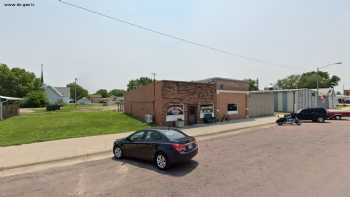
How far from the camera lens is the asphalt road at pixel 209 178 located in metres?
6.43

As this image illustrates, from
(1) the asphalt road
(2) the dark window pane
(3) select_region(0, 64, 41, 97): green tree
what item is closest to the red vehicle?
(2) the dark window pane

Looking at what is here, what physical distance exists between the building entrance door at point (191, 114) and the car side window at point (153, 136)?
577 inches

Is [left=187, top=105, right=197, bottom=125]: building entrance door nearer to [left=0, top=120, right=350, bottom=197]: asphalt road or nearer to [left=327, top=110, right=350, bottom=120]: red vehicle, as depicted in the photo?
[left=0, top=120, right=350, bottom=197]: asphalt road

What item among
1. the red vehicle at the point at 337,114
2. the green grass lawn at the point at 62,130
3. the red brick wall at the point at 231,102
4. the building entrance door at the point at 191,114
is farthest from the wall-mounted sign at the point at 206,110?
the red vehicle at the point at 337,114

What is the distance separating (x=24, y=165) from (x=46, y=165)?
78 centimetres

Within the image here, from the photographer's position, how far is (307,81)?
9375 cm

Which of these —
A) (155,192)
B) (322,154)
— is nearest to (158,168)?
(155,192)

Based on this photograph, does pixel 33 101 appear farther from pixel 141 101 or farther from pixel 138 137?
pixel 138 137

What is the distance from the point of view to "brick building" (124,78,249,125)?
22.5 m

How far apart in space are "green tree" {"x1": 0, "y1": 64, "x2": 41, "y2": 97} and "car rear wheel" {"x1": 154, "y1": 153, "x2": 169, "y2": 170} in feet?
238

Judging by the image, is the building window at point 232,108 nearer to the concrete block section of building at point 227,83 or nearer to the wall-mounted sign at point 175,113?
the wall-mounted sign at point 175,113

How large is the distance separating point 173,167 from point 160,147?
0.92 meters

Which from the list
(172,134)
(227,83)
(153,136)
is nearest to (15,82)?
Answer: (227,83)

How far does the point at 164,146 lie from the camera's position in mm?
8727
